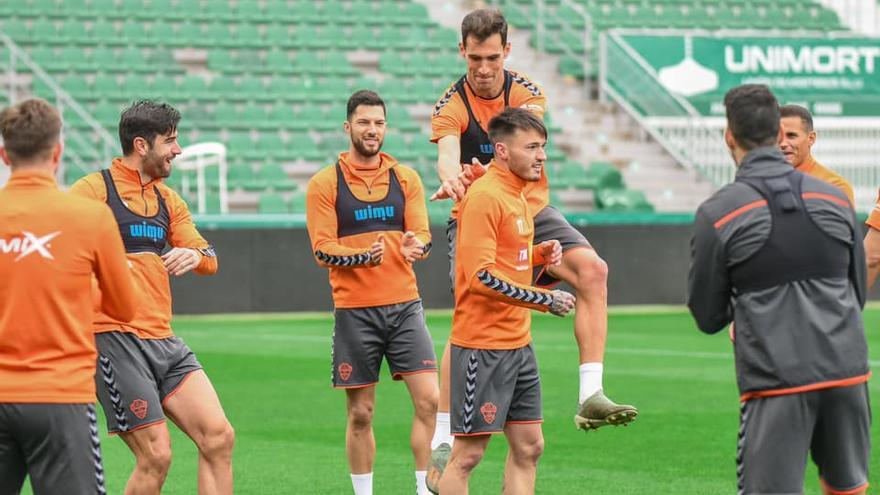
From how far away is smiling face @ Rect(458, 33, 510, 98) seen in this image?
8.77 meters

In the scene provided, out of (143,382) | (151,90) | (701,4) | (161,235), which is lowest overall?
(143,382)

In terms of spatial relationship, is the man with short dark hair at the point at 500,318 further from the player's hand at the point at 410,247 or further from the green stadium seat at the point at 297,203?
the green stadium seat at the point at 297,203

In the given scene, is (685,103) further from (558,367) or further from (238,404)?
(238,404)

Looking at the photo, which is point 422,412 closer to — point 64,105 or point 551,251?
point 551,251

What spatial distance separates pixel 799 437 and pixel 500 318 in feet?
7.41

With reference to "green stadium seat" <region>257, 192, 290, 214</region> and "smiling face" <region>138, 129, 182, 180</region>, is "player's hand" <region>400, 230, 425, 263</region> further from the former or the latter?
"green stadium seat" <region>257, 192, 290, 214</region>

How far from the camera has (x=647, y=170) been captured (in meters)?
29.7

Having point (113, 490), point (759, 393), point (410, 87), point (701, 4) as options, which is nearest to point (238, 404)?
point (113, 490)

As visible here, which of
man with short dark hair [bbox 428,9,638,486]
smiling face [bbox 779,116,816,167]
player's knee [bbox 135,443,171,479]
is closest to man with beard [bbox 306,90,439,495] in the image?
man with short dark hair [bbox 428,9,638,486]

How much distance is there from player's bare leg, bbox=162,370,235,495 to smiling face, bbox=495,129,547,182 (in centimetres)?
192

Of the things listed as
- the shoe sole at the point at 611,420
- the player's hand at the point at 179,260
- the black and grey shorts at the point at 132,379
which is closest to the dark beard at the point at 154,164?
the player's hand at the point at 179,260

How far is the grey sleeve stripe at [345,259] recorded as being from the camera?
9297 mm

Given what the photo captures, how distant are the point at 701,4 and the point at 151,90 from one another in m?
13.7

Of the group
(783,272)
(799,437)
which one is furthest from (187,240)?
(799,437)
